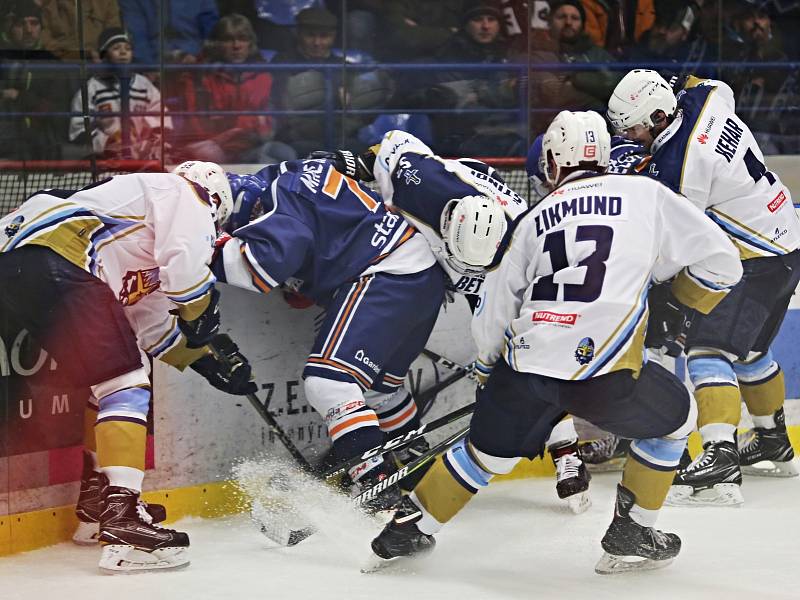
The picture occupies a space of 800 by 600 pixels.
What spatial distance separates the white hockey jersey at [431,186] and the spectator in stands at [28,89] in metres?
0.95

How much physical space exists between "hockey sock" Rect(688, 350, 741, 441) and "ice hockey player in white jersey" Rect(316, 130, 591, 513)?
1.43ft

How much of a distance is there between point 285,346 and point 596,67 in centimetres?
189

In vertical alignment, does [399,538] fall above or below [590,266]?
below

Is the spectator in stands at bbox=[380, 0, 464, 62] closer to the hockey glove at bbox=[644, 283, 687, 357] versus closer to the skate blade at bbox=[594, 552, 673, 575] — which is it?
the hockey glove at bbox=[644, 283, 687, 357]

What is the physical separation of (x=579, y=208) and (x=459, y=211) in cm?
73

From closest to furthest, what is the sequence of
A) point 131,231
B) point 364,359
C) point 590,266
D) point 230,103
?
1. point 590,266
2. point 131,231
3. point 364,359
4. point 230,103

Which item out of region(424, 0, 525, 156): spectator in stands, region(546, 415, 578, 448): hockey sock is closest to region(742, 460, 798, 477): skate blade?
region(546, 415, 578, 448): hockey sock

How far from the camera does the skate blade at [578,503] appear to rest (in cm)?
401

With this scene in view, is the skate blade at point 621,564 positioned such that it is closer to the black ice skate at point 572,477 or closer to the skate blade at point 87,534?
the black ice skate at point 572,477

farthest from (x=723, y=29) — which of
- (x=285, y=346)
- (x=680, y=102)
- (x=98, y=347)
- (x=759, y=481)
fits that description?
(x=98, y=347)

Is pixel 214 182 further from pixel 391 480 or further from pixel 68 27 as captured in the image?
pixel 391 480

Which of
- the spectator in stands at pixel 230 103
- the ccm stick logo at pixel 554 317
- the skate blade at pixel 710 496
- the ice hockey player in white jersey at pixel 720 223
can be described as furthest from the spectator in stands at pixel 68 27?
the skate blade at pixel 710 496

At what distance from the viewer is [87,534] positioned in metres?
3.61

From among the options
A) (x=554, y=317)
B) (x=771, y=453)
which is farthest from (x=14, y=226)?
(x=771, y=453)
